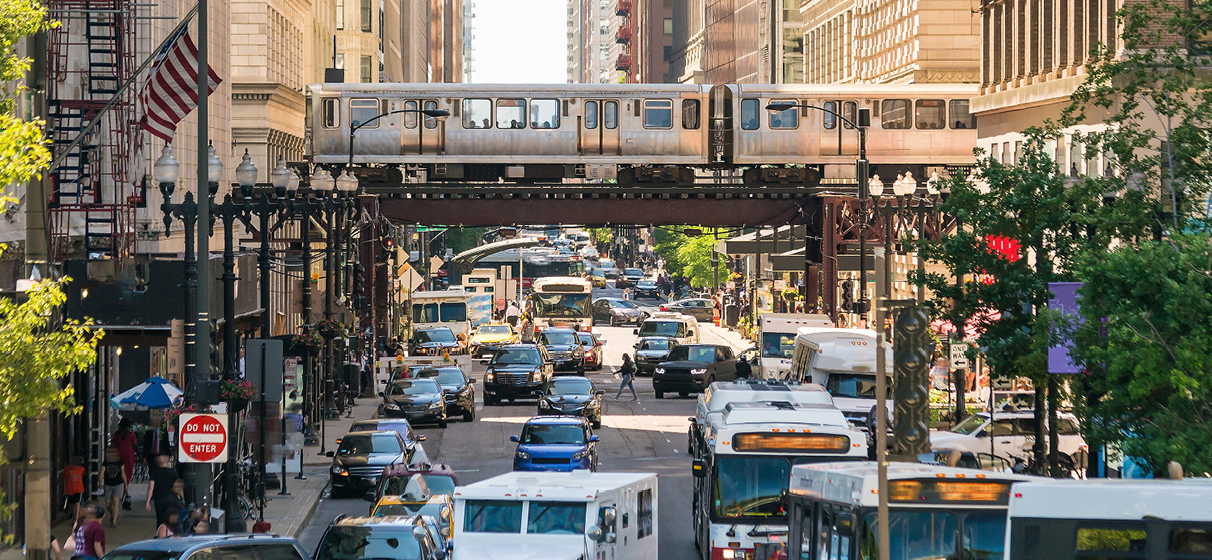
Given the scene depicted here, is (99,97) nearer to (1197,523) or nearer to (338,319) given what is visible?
(338,319)

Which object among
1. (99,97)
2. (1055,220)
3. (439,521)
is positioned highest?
(99,97)

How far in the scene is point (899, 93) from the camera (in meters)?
54.7

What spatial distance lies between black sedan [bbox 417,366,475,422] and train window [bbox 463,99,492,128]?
1205 cm

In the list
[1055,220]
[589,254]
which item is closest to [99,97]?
[1055,220]

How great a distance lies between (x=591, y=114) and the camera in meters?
53.2

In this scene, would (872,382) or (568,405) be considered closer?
(872,382)

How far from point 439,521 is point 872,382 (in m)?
14.9

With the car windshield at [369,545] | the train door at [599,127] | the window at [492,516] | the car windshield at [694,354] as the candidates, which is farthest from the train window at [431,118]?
the window at [492,516]

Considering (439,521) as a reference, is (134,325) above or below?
above

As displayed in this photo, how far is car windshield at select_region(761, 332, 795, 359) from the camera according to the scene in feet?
157

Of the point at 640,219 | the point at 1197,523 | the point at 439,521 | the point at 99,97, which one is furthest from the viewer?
the point at 640,219

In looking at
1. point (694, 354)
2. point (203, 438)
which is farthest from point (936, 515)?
point (694, 354)

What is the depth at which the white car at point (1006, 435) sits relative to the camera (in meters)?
30.8

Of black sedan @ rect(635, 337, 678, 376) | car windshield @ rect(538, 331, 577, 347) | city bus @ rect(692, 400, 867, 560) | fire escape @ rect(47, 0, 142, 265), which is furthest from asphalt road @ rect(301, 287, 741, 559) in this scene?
fire escape @ rect(47, 0, 142, 265)
